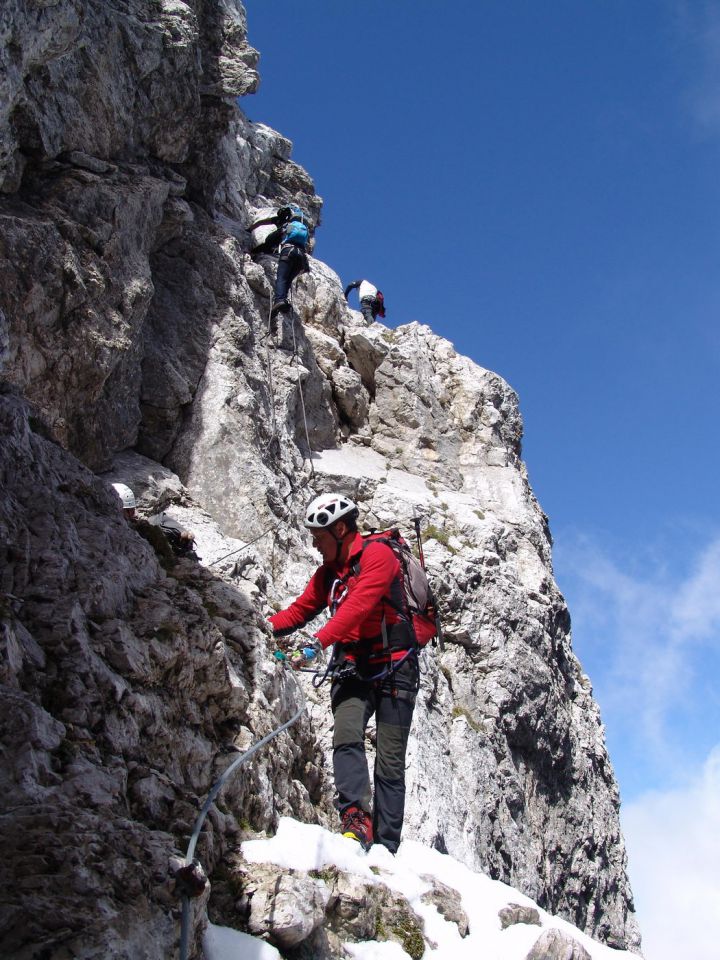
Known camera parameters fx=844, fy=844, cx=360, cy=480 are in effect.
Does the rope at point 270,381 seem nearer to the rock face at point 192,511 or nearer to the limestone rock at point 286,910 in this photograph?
the rock face at point 192,511

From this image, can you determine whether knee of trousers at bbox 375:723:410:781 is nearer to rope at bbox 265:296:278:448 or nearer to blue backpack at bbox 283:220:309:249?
rope at bbox 265:296:278:448

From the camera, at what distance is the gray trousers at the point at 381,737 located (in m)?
7.73

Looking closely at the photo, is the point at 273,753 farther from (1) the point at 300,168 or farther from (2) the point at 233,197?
(1) the point at 300,168

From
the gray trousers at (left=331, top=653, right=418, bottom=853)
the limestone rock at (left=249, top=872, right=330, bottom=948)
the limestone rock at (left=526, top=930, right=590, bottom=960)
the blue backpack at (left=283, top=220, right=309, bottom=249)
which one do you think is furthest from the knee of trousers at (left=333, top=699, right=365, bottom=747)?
the blue backpack at (left=283, top=220, right=309, bottom=249)

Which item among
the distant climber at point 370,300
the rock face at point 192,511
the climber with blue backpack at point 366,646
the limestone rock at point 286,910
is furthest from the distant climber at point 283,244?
the limestone rock at point 286,910

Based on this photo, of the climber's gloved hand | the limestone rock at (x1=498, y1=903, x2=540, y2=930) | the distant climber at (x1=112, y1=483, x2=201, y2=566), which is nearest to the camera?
the limestone rock at (x1=498, y1=903, x2=540, y2=930)

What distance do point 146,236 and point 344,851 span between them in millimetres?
10674

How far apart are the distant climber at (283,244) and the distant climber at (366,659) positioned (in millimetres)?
10860

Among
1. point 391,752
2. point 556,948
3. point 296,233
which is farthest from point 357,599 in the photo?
point 296,233

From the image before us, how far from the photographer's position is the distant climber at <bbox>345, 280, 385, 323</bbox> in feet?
86.7

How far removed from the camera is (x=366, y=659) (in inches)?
324

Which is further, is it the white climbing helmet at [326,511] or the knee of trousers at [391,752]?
the white climbing helmet at [326,511]

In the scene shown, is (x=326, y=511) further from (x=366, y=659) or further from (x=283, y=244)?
(x=283, y=244)

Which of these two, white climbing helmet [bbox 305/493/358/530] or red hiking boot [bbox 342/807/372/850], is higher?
white climbing helmet [bbox 305/493/358/530]
